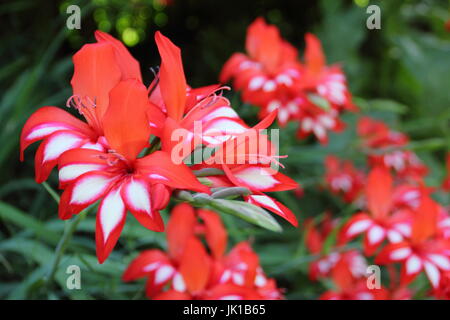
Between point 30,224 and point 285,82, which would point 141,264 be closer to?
point 30,224

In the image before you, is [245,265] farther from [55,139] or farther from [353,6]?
[353,6]

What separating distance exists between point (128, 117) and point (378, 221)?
544 millimetres

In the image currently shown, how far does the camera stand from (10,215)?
2.63 feet

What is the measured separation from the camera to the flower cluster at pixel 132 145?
1.46 feet

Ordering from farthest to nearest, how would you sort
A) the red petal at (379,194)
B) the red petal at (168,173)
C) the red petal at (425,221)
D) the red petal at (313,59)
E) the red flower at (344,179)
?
the red flower at (344,179), the red petal at (313,59), the red petal at (379,194), the red petal at (425,221), the red petal at (168,173)

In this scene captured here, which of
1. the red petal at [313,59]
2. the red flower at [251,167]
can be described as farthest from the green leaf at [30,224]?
the red petal at [313,59]

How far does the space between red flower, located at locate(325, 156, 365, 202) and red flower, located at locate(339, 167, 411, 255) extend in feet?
1.20

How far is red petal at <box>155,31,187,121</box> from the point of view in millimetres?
485

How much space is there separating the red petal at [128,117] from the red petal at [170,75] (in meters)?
0.05

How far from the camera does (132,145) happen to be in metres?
0.46

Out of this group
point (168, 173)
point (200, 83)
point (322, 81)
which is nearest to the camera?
point (168, 173)

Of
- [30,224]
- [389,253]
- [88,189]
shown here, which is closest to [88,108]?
[88,189]

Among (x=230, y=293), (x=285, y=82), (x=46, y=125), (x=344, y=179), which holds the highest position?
(x=285, y=82)

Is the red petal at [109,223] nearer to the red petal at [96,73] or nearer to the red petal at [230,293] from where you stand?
the red petal at [96,73]
